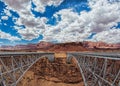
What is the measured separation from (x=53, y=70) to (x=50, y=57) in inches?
234

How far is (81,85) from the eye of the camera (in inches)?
1821

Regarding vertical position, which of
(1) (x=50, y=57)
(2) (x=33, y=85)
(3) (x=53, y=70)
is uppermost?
(1) (x=50, y=57)

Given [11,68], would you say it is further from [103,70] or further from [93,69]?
[103,70]

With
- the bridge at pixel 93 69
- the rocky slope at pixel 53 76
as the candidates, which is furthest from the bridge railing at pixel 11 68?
the rocky slope at pixel 53 76

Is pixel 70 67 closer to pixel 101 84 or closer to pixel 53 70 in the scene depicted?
pixel 53 70

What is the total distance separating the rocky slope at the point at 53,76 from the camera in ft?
155

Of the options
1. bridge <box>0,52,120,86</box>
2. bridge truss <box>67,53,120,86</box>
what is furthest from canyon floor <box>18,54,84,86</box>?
bridge truss <box>67,53,120,86</box>

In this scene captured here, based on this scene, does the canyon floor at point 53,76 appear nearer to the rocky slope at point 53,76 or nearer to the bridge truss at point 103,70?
the rocky slope at point 53,76

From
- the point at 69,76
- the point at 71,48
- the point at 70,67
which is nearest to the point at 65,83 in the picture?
the point at 69,76

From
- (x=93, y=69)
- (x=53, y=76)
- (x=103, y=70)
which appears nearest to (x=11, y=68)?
(x=93, y=69)

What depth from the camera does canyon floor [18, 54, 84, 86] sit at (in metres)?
47.2

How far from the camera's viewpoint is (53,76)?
49750 millimetres

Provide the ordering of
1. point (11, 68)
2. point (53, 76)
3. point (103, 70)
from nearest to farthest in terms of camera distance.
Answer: point (103, 70) → point (11, 68) → point (53, 76)

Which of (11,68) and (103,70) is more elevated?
(11,68)
